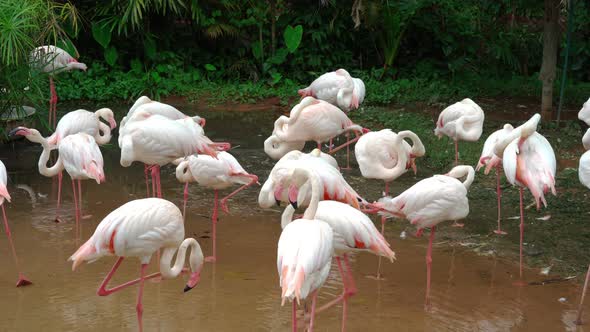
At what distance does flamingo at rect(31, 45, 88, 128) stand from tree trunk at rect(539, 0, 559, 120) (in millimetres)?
5551

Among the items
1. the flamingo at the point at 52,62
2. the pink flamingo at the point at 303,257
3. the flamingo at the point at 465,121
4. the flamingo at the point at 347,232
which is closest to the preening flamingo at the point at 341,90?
the flamingo at the point at 465,121

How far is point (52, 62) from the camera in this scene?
9047mm

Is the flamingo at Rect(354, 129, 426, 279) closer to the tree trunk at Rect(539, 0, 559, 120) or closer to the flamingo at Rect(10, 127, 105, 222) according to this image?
the flamingo at Rect(10, 127, 105, 222)

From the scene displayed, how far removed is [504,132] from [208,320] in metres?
3.02

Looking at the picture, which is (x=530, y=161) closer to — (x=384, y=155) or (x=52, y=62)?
(x=384, y=155)

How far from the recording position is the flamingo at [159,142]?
5.86 meters

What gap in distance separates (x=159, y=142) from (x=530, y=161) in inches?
104

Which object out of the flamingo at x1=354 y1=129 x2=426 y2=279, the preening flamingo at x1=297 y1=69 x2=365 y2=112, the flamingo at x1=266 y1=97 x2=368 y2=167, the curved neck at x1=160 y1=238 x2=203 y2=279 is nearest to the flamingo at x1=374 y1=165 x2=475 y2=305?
the flamingo at x1=354 y1=129 x2=426 y2=279

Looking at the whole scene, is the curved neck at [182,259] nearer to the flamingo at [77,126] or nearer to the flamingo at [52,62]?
the flamingo at [77,126]

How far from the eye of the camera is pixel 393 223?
21.6 feet

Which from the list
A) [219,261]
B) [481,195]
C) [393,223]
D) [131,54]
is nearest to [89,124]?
[219,261]

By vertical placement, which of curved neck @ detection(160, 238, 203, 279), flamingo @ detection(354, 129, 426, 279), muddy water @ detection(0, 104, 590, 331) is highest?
flamingo @ detection(354, 129, 426, 279)

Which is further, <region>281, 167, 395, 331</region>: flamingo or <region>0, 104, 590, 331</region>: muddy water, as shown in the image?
<region>0, 104, 590, 331</region>: muddy water

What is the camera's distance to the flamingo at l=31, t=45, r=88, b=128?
26.2 ft
